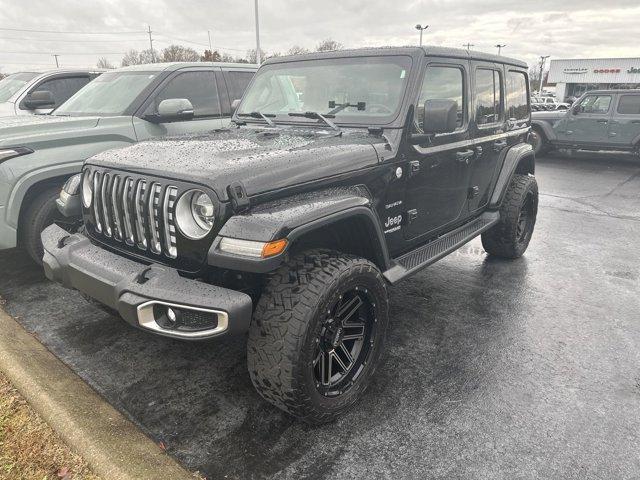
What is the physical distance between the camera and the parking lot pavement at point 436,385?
2.31 metres

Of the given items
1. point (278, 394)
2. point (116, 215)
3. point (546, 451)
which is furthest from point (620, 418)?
point (116, 215)

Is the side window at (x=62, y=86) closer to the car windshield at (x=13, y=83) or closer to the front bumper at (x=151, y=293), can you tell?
the car windshield at (x=13, y=83)

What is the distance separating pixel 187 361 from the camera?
312cm

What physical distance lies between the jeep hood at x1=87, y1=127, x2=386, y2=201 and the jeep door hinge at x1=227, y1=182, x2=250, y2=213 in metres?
0.03

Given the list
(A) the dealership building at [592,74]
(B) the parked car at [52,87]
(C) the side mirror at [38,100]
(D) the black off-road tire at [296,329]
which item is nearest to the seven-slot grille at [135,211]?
(D) the black off-road tire at [296,329]

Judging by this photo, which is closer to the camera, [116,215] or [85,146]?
[116,215]

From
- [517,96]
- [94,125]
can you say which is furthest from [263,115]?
[517,96]

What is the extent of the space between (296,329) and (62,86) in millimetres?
6823

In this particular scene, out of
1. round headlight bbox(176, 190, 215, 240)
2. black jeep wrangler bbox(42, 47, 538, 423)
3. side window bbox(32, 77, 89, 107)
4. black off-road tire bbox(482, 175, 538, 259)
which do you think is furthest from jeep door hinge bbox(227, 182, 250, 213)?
side window bbox(32, 77, 89, 107)

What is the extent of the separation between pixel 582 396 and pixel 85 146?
14.6 ft

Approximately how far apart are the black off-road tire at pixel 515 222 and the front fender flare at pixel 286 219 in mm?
2605

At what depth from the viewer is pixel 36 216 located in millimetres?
4113

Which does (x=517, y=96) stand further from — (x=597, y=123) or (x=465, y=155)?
(x=597, y=123)

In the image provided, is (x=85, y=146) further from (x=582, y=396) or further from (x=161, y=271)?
(x=582, y=396)
